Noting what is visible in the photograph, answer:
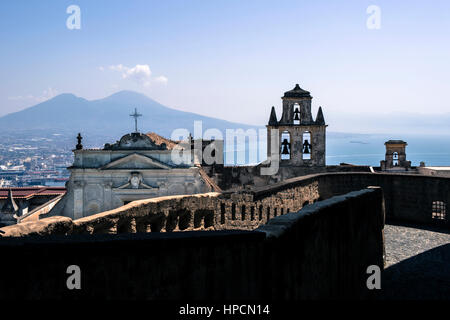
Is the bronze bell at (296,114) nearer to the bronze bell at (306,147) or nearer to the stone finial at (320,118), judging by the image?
the stone finial at (320,118)

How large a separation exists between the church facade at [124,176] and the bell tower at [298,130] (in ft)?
16.2

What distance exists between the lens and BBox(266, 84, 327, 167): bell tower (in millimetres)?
28516

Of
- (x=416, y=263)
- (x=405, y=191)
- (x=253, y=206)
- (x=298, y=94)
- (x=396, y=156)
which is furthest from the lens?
(x=396, y=156)

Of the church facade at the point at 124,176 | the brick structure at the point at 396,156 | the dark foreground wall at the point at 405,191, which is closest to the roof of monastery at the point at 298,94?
the church facade at the point at 124,176

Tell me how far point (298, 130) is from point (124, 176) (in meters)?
10.2

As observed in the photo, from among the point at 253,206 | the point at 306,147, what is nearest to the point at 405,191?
the point at 253,206

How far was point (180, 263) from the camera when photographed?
3.61 m

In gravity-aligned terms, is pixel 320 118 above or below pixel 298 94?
below

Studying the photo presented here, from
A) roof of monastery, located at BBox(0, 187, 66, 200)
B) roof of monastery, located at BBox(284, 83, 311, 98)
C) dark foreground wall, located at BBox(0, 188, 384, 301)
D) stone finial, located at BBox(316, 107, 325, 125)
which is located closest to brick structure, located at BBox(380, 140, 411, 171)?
stone finial, located at BBox(316, 107, 325, 125)

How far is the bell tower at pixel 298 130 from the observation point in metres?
28.5

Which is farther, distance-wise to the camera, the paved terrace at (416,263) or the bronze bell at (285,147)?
the bronze bell at (285,147)

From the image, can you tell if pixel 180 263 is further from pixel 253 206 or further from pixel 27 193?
pixel 27 193

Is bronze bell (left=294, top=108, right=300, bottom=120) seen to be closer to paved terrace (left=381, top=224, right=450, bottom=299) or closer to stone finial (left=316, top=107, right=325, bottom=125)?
stone finial (left=316, top=107, right=325, bottom=125)

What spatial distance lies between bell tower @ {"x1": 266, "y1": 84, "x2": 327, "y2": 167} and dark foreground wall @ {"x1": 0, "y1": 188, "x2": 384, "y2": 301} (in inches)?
912
